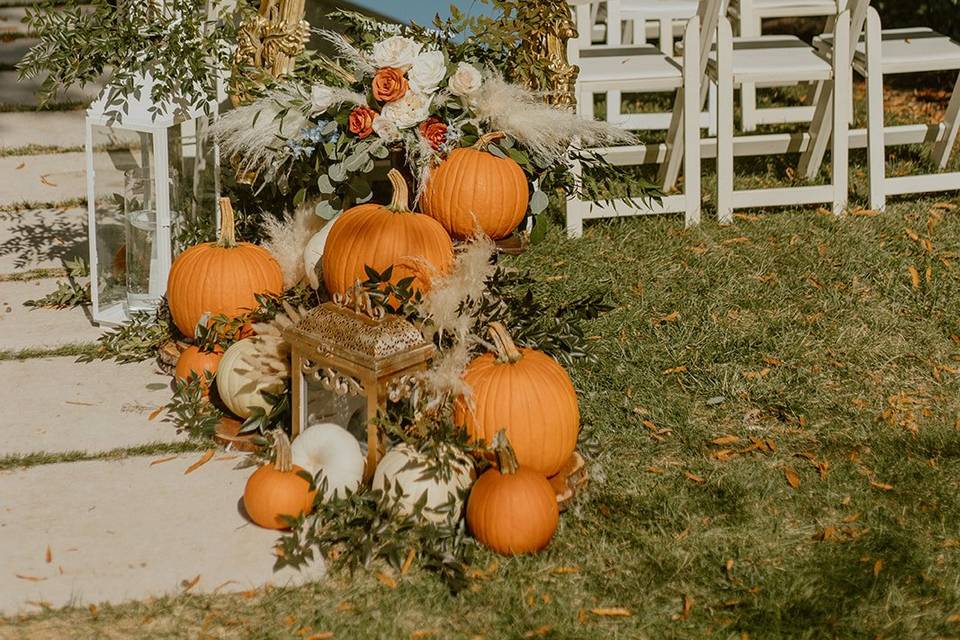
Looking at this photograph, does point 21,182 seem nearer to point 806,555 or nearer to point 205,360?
point 205,360

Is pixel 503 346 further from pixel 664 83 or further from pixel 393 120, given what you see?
pixel 664 83

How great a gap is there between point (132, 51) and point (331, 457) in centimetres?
183

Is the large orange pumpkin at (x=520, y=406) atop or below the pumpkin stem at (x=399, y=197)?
below

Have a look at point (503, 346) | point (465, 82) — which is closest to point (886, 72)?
point (465, 82)

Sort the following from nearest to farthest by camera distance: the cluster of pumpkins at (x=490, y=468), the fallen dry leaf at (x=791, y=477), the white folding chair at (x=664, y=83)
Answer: the cluster of pumpkins at (x=490, y=468) → the fallen dry leaf at (x=791, y=477) → the white folding chair at (x=664, y=83)

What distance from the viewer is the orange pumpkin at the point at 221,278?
3994 mm

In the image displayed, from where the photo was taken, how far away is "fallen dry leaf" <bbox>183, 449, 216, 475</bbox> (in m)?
3.56

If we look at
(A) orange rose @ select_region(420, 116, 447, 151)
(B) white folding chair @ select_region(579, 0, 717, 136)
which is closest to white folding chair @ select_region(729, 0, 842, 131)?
(B) white folding chair @ select_region(579, 0, 717, 136)

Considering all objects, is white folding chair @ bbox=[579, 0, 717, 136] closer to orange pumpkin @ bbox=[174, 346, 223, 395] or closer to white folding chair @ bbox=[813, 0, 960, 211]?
white folding chair @ bbox=[813, 0, 960, 211]

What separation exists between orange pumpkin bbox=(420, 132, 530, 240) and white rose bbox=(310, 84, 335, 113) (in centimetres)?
42

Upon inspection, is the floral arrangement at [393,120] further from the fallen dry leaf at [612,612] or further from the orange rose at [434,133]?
the fallen dry leaf at [612,612]

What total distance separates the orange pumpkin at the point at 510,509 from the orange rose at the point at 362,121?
4.16 ft

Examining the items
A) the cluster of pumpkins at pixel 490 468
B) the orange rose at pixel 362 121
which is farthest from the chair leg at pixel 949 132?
the cluster of pumpkins at pixel 490 468

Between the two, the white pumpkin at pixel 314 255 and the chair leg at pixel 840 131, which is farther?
the chair leg at pixel 840 131
